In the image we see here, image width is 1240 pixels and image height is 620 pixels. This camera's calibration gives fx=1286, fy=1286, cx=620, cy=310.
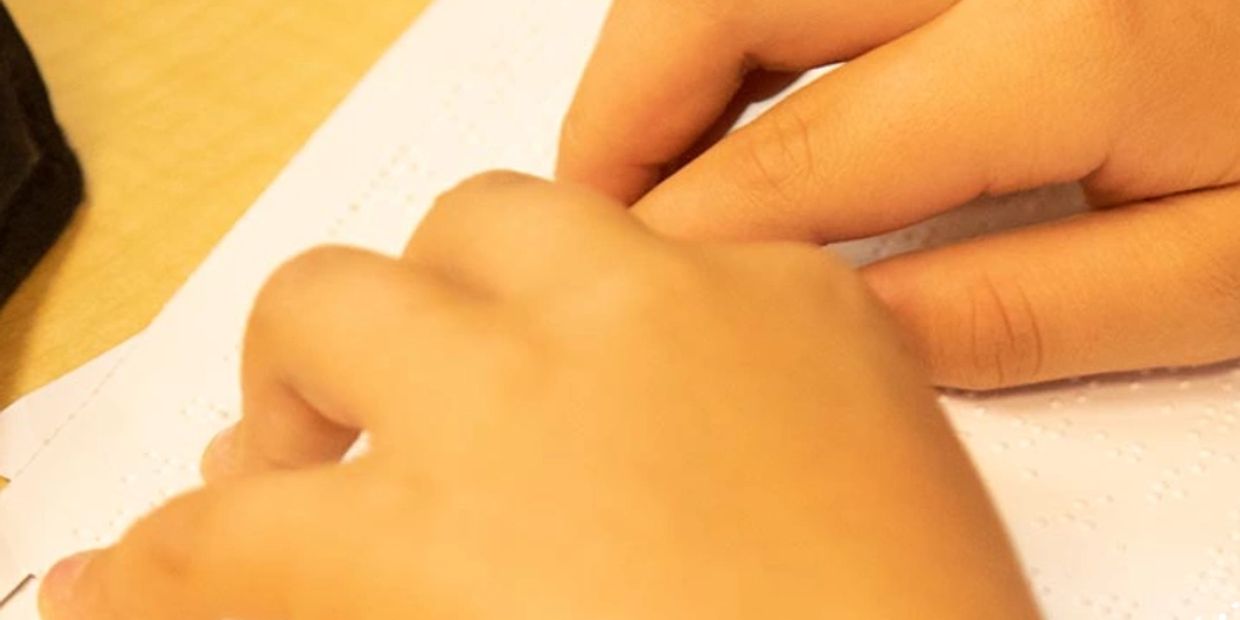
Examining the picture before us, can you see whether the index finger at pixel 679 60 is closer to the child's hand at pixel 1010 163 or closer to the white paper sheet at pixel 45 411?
the child's hand at pixel 1010 163

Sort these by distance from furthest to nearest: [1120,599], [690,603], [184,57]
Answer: [184,57]
[1120,599]
[690,603]

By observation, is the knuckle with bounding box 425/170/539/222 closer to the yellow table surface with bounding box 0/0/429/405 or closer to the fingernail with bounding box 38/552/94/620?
the fingernail with bounding box 38/552/94/620

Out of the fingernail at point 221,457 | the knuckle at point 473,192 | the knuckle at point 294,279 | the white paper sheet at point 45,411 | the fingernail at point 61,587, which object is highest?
the knuckle at point 473,192

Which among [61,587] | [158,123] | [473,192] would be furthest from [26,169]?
[473,192]

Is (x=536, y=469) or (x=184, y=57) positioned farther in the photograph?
(x=184, y=57)

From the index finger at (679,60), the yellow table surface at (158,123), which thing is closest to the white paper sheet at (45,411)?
the yellow table surface at (158,123)

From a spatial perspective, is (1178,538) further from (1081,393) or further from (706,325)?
(706,325)

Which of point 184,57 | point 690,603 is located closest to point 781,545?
point 690,603
